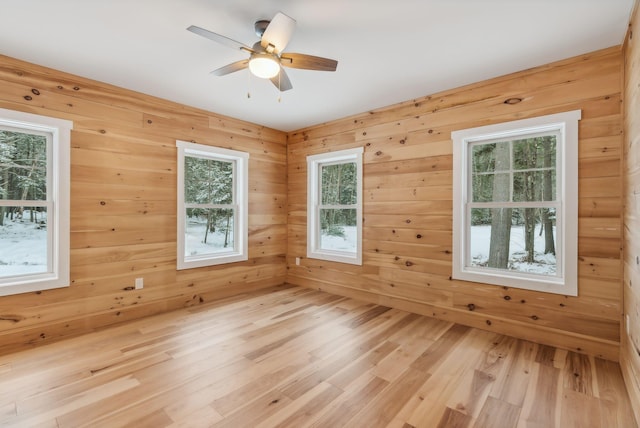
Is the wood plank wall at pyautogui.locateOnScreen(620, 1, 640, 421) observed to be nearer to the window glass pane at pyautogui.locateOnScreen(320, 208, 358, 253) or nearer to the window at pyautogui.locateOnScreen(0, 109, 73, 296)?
the window glass pane at pyautogui.locateOnScreen(320, 208, 358, 253)

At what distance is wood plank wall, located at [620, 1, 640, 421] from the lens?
1.90 meters

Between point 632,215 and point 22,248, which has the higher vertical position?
point 632,215

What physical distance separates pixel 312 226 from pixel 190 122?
7.19ft

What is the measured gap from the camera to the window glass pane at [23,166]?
2.73 m

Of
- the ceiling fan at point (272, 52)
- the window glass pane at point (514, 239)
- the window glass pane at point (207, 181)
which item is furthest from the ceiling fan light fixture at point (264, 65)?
the window glass pane at point (514, 239)

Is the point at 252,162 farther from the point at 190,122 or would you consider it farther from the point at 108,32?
the point at 108,32

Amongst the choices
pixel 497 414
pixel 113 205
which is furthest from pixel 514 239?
pixel 113 205

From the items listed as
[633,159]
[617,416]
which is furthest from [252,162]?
[617,416]

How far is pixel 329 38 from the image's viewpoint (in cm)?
235

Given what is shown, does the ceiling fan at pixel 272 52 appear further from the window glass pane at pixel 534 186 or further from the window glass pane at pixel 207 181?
the window glass pane at pixel 534 186

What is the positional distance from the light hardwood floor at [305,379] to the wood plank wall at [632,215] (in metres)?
0.20

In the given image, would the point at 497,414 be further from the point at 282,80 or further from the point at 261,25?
the point at 261,25

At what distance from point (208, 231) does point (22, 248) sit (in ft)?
6.01

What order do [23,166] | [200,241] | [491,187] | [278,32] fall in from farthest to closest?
[200,241] → [491,187] → [23,166] → [278,32]
